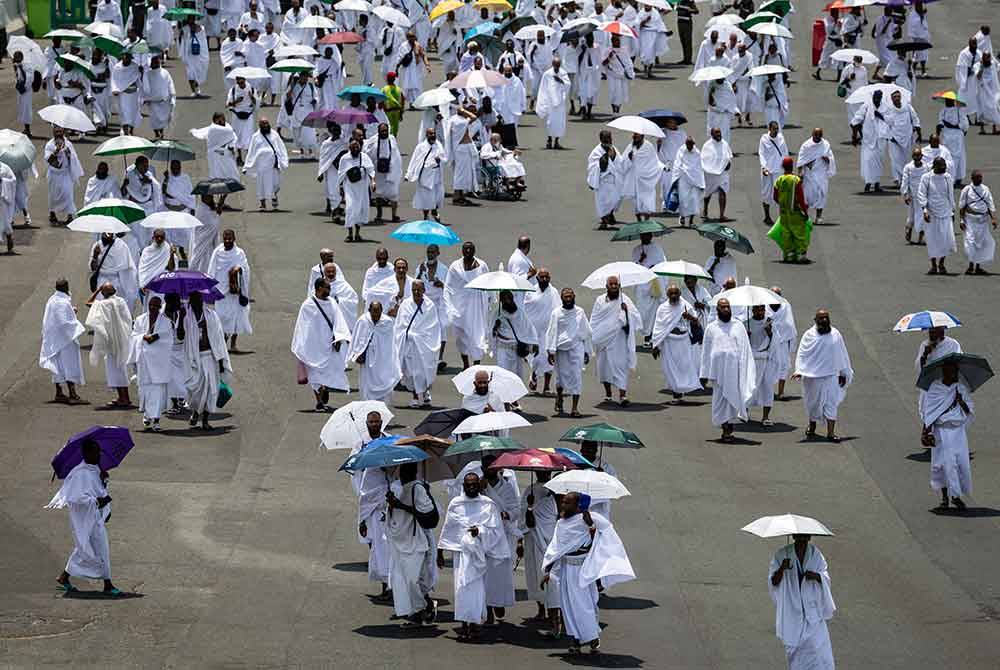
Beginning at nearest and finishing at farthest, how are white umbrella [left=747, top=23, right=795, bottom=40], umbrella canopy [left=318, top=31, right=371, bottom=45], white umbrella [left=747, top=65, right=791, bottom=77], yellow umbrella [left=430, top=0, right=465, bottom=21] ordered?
white umbrella [left=747, top=65, right=791, bottom=77] → umbrella canopy [left=318, top=31, right=371, bottom=45] → white umbrella [left=747, top=23, right=795, bottom=40] → yellow umbrella [left=430, top=0, right=465, bottom=21]

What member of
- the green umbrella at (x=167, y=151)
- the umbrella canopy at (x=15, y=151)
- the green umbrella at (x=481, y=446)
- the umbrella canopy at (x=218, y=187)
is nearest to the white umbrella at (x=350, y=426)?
the green umbrella at (x=481, y=446)

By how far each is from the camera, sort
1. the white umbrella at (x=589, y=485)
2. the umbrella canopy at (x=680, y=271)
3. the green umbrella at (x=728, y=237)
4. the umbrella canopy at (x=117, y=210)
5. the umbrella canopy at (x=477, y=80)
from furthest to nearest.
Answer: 1. the umbrella canopy at (x=477, y=80)
2. the umbrella canopy at (x=117, y=210)
3. the green umbrella at (x=728, y=237)
4. the umbrella canopy at (x=680, y=271)
5. the white umbrella at (x=589, y=485)

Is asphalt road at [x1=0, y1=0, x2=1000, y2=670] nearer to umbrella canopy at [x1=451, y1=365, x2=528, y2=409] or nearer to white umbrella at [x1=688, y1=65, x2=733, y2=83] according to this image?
umbrella canopy at [x1=451, y1=365, x2=528, y2=409]

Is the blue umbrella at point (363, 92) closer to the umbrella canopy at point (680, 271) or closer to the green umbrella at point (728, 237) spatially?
the green umbrella at point (728, 237)

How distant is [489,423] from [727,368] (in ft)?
20.6

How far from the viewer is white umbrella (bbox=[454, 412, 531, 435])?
1638 centimetres

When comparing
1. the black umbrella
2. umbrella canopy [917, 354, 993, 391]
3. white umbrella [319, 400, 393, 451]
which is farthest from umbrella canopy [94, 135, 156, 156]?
umbrella canopy [917, 354, 993, 391]

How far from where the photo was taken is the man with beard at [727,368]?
2216 centimetres

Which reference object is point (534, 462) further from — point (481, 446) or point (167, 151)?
point (167, 151)

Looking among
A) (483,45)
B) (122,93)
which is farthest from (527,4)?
(122,93)

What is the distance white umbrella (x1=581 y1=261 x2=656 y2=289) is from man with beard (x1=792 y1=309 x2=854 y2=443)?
6.72ft

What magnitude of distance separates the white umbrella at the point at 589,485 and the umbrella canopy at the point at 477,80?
59.3ft

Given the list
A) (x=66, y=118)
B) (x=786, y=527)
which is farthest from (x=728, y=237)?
(x=66, y=118)

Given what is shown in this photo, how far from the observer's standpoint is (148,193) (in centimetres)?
2717
